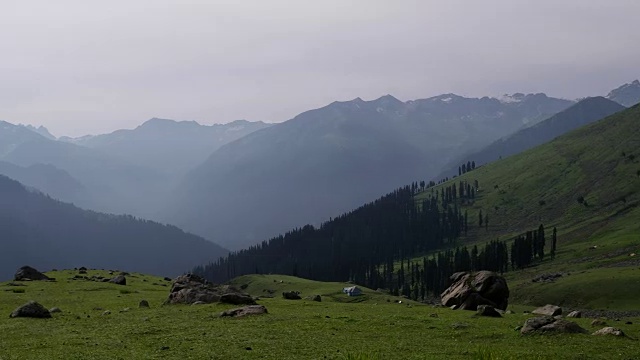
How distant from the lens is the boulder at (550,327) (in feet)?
132

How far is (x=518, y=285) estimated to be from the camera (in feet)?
573

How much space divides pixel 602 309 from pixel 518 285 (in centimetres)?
4825

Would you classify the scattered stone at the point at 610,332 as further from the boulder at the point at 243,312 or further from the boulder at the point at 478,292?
the boulder at the point at 478,292

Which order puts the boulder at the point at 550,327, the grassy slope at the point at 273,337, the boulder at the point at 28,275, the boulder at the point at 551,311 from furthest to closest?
the boulder at the point at 28,275, the boulder at the point at 551,311, the boulder at the point at 550,327, the grassy slope at the point at 273,337

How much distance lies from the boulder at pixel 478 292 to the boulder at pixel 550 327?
31838 millimetres

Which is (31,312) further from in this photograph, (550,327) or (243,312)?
(550,327)

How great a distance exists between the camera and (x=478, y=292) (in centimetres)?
7631

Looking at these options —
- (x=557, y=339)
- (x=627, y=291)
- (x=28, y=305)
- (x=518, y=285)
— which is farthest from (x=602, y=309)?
(x=28, y=305)

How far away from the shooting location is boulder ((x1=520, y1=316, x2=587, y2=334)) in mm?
40375

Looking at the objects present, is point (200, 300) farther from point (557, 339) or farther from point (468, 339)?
point (557, 339)

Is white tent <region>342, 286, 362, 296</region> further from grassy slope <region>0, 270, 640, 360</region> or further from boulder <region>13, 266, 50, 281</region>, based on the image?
grassy slope <region>0, 270, 640, 360</region>

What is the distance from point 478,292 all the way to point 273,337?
45.7m

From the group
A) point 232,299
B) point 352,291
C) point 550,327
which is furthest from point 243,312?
point 352,291

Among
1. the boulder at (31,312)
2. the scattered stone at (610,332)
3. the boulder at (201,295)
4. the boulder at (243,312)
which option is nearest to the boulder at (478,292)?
the boulder at (201,295)
